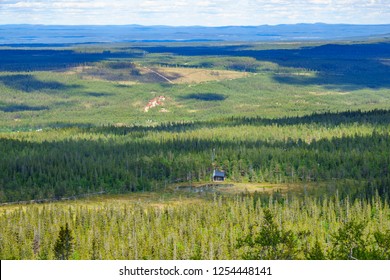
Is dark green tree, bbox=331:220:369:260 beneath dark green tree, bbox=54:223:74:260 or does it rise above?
above

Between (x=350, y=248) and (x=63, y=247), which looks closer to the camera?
(x=350, y=248)

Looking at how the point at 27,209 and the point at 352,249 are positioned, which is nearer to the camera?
the point at 352,249

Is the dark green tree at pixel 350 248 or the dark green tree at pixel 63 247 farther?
the dark green tree at pixel 63 247

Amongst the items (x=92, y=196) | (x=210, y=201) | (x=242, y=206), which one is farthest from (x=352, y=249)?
(x=92, y=196)

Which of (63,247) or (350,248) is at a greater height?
(350,248)

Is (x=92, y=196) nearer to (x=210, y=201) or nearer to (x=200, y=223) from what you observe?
(x=210, y=201)

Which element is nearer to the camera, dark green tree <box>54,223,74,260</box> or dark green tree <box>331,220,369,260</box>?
dark green tree <box>331,220,369,260</box>

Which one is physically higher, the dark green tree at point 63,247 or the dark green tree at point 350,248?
the dark green tree at point 350,248
